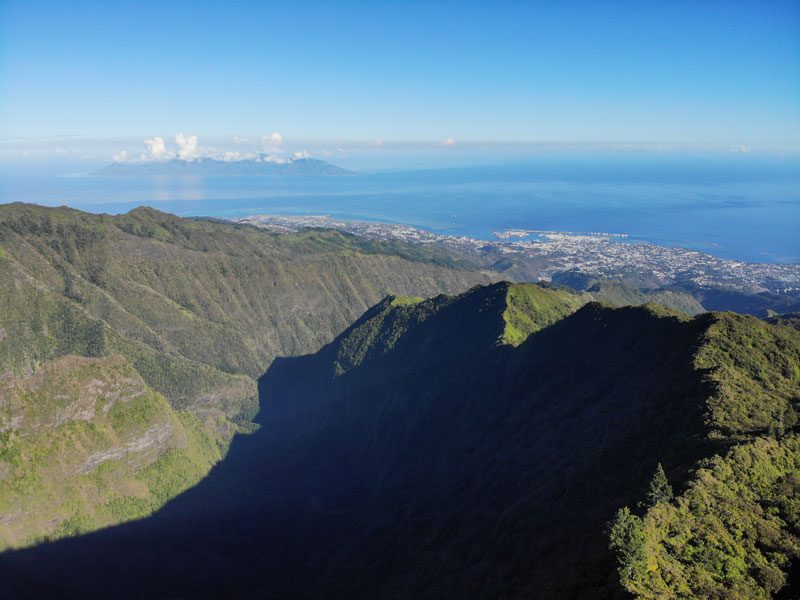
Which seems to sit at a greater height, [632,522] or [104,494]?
[632,522]

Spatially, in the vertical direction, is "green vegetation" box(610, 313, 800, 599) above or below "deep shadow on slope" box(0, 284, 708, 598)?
above

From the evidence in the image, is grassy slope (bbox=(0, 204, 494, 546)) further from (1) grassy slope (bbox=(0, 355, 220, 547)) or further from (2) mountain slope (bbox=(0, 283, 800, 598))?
(2) mountain slope (bbox=(0, 283, 800, 598))

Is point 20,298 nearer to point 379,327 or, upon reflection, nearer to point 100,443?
point 100,443

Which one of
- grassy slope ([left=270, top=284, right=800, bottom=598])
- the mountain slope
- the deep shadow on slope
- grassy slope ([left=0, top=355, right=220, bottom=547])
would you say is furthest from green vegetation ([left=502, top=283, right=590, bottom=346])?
grassy slope ([left=0, top=355, right=220, bottom=547])

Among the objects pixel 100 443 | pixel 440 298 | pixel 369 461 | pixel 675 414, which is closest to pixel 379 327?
pixel 440 298

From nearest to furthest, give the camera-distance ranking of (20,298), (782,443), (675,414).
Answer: (782,443) < (675,414) < (20,298)

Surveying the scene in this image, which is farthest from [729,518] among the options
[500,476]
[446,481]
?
[446,481]
